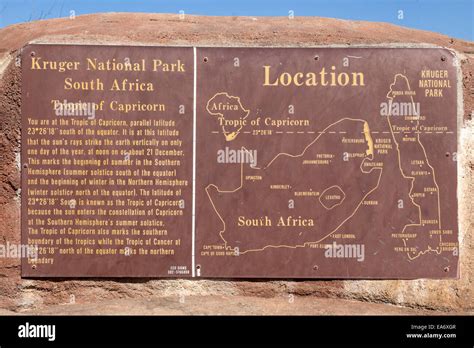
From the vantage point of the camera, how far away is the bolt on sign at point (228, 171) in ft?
13.1

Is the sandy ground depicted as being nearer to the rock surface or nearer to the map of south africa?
the rock surface

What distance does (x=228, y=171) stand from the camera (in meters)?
4.02

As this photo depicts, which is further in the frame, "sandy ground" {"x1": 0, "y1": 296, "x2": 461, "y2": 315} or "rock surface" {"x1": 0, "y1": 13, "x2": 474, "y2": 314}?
"rock surface" {"x1": 0, "y1": 13, "x2": 474, "y2": 314}

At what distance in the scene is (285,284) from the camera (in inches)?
159

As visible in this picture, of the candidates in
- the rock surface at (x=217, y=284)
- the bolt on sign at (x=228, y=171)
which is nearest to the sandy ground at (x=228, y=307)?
the rock surface at (x=217, y=284)

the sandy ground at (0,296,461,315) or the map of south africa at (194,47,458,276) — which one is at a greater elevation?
the map of south africa at (194,47,458,276)

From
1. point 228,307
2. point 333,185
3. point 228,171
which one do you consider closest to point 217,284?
point 228,307

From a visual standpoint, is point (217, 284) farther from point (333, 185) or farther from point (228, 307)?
point (333, 185)

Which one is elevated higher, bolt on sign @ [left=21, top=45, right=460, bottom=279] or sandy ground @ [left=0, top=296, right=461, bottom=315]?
bolt on sign @ [left=21, top=45, right=460, bottom=279]

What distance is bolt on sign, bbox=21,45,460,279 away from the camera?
3988 millimetres

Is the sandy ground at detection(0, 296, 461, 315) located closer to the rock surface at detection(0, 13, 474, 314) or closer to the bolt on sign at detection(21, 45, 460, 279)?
the rock surface at detection(0, 13, 474, 314)

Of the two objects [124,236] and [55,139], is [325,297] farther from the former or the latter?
[55,139]

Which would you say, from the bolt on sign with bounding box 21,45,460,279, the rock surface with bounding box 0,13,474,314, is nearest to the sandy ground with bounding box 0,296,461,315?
the rock surface with bounding box 0,13,474,314

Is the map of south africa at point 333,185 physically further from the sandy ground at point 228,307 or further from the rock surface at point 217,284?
the sandy ground at point 228,307
